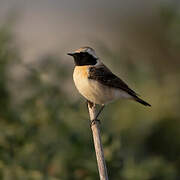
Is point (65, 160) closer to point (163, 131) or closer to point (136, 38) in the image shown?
point (163, 131)

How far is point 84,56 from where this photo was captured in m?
3.74

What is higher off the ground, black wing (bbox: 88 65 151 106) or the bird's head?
the bird's head

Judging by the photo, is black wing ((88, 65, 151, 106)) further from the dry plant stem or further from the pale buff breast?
the dry plant stem

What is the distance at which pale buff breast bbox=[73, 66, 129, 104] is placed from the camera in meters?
3.52

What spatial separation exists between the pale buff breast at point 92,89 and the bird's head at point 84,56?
6 centimetres

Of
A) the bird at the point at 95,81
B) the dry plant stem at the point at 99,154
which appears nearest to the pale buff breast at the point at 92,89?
the bird at the point at 95,81

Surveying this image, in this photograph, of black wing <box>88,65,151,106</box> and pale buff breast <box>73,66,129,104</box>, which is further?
black wing <box>88,65,151,106</box>

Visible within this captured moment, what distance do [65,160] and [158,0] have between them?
2.28 metres

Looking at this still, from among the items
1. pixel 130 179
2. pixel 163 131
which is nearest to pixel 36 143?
pixel 130 179

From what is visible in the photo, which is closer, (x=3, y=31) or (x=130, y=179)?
(x=130, y=179)

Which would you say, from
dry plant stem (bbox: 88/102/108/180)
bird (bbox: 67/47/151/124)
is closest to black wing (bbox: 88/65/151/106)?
bird (bbox: 67/47/151/124)

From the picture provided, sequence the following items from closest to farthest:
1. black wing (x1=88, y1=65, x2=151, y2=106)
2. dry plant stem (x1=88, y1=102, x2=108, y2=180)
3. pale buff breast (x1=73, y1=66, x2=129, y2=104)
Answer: dry plant stem (x1=88, y1=102, x2=108, y2=180), pale buff breast (x1=73, y1=66, x2=129, y2=104), black wing (x1=88, y1=65, x2=151, y2=106)

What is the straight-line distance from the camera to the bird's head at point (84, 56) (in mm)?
3701

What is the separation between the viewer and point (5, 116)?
15.7 ft
